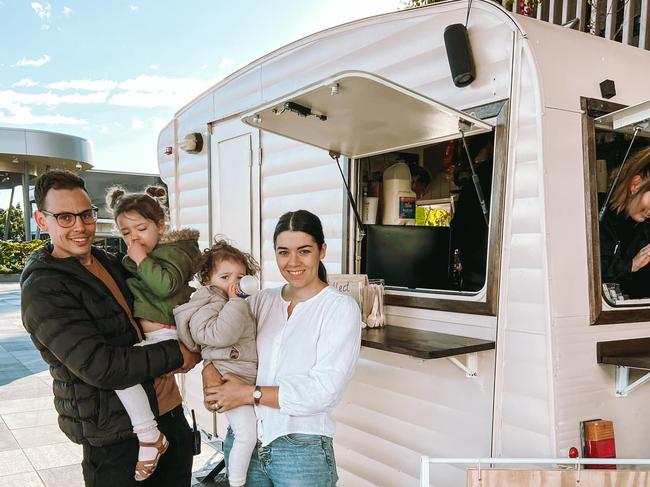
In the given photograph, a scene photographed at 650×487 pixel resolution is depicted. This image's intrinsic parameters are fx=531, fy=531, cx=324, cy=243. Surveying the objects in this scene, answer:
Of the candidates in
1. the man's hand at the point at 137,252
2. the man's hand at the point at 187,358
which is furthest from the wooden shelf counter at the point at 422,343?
the man's hand at the point at 137,252

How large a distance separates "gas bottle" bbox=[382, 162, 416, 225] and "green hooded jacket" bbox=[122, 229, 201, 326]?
1191 millimetres

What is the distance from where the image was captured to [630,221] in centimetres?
232

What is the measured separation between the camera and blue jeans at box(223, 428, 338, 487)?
5.64 feet

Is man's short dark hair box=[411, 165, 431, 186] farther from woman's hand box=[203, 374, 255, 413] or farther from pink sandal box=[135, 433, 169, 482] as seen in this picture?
pink sandal box=[135, 433, 169, 482]

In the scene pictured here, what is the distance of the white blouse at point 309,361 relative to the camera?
166 cm

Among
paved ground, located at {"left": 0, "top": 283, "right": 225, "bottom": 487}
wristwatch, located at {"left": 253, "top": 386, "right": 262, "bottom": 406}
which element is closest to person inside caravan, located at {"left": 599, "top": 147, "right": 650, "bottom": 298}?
wristwatch, located at {"left": 253, "top": 386, "right": 262, "bottom": 406}

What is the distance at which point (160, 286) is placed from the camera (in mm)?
2027

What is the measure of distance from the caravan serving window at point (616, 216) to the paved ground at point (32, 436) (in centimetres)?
308

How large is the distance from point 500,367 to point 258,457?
3.14 feet

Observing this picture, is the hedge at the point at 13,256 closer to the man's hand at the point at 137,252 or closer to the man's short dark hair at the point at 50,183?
the man's hand at the point at 137,252

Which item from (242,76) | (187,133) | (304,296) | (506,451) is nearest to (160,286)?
(304,296)

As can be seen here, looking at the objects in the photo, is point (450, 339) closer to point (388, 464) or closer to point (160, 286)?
point (388, 464)

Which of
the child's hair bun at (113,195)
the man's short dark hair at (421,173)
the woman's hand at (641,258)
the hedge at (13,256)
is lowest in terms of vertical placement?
the hedge at (13,256)

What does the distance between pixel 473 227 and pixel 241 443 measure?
1.52 m
